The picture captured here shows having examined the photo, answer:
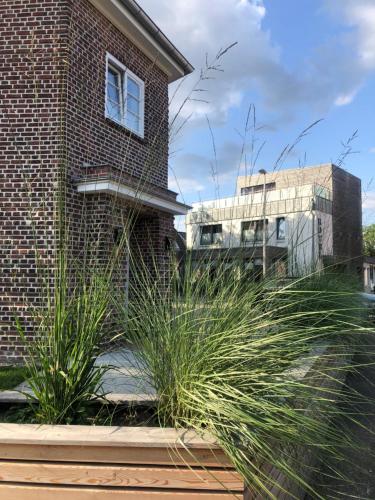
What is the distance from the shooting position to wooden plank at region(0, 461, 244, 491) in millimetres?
1978

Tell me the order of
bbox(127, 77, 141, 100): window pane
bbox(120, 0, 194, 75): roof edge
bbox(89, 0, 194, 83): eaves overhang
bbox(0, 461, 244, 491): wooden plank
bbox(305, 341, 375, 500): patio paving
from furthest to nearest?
bbox(127, 77, 141, 100): window pane, bbox(120, 0, 194, 75): roof edge, bbox(89, 0, 194, 83): eaves overhang, bbox(305, 341, 375, 500): patio paving, bbox(0, 461, 244, 491): wooden plank

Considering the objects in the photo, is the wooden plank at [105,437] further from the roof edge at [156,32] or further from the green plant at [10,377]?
the roof edge at [156,32]

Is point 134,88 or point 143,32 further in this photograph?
point 134,88

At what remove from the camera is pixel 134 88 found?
9.01 m

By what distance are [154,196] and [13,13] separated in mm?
3503

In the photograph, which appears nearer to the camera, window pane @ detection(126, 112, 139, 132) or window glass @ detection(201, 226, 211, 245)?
window glass @ detection(201, 226, 211, 245)

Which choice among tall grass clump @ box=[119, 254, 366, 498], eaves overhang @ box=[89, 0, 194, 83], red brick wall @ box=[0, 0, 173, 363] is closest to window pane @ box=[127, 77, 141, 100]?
eaves overhang @ box=[89, 0, 194, 83]

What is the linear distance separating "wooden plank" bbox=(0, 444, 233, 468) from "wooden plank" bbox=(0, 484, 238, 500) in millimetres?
118

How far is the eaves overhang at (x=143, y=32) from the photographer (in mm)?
7891

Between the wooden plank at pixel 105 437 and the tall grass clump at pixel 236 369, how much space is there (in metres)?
0.09

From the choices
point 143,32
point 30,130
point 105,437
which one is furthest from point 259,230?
point 143,32

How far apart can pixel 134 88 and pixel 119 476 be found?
8159 mm

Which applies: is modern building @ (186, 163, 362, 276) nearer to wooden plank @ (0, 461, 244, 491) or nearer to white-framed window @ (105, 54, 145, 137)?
wooden plank @ (0, 461, 244, 491)

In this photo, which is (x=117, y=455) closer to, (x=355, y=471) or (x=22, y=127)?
(x=355, y=471)
